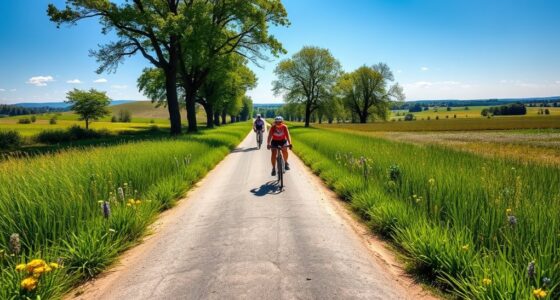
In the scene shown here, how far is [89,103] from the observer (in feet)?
180

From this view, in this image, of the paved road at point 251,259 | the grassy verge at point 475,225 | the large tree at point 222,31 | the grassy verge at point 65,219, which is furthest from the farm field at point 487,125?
the grassy verge at point 65,219

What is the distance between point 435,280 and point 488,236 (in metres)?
1.13

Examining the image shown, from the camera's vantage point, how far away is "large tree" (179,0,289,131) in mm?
23031

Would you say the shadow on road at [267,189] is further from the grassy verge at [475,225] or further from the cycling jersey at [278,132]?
the grassy verge at [475,225]

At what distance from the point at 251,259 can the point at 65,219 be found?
3.22 meters

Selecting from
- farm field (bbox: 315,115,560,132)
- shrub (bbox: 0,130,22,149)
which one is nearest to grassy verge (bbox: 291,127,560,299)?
shrub (bbox: 0,130,22,149)

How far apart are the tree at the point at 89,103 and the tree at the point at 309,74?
31878mm

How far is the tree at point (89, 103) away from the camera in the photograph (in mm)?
54438

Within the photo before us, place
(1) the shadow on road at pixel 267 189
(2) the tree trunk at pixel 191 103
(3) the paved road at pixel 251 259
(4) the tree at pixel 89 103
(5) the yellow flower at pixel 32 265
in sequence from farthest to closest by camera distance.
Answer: (4) the tree at pixel 89 103 < (2) the tree trunk at pixel 191 103 < (1) the shadow on road at pixel 267 189 < (3) the paved road at pixel 251 259 < (5) the yellow flower at pixel 32 265

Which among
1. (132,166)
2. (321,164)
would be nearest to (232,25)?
Result: (321,164)

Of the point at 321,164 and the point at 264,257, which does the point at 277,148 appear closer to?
the point at 321,164

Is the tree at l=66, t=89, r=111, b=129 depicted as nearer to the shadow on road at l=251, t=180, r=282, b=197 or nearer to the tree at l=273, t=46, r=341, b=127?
the tree at l=273, t=46, r=341, b=127

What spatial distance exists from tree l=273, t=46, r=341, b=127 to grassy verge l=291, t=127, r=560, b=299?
171ft

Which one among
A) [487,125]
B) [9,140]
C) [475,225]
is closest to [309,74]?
[487,125]
